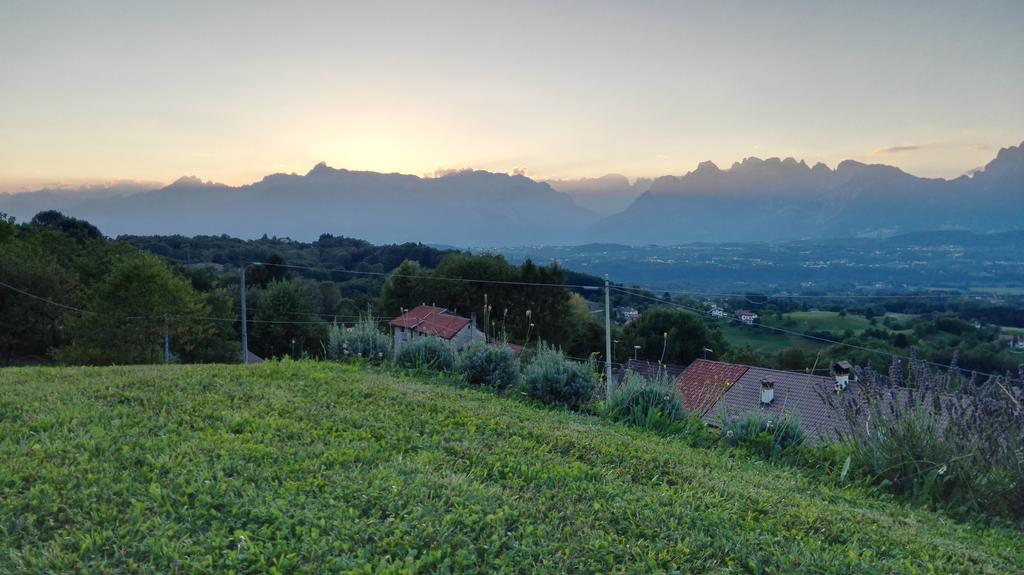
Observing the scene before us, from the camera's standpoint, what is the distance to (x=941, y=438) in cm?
488

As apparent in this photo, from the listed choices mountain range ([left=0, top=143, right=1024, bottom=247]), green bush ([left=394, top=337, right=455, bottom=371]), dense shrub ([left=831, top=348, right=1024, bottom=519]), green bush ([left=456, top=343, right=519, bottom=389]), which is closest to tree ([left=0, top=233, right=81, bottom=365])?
green bush ([left=394, top=337, right=455, bottom=371])

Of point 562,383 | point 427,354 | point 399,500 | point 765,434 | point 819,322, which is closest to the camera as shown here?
point 399,500

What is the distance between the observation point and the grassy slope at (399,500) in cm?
272

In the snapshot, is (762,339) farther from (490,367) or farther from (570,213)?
(570,213)

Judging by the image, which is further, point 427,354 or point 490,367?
point 427,354

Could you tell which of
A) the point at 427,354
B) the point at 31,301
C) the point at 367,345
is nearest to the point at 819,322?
the point at 427,354

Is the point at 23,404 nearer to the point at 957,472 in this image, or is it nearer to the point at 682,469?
the point at 682,469

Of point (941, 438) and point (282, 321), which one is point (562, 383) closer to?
point (941, 438)

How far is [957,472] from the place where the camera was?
15.3ft

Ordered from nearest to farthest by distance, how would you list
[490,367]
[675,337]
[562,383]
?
[562,383]
[490,367]
[675,337]

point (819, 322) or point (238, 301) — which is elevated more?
point (238, 301)

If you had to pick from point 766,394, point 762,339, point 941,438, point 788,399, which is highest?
point 941,438

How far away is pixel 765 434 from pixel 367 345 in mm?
5352

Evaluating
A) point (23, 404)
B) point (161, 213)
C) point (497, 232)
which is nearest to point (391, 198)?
point (497, 232)
